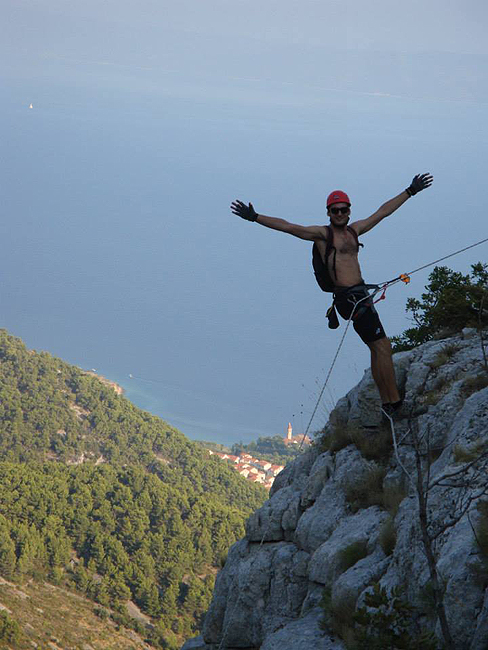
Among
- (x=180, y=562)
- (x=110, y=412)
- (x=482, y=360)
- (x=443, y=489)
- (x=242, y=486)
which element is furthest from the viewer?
(x=110, y=412)

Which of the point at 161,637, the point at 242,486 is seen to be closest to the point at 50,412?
the point at 242,486

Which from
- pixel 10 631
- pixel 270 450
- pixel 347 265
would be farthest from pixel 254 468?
pixel 347 265

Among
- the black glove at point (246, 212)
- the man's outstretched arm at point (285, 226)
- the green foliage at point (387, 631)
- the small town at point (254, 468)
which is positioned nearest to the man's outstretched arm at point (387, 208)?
the man's outstretched arm at point (285, 226)

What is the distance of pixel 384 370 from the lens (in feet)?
31.0

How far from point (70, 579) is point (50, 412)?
46411 millimetres

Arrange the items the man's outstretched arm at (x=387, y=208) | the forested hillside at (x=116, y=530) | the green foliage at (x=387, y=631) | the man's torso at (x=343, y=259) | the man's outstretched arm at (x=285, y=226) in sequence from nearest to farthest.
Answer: the green foliage at (x=387, y=631), the man's outstretched arm at (x=285, y=226), the man's torso at (x=343, y=259), the man's outstretched arm at (x=387, y=208), the forested hillside at (x=116, y=530)

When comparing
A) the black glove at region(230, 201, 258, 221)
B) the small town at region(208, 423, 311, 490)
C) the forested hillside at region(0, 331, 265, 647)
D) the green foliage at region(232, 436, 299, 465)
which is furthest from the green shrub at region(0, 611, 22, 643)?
the green foliage at region(232, 436, 299, 465)

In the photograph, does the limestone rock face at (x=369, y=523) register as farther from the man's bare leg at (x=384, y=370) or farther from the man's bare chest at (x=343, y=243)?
the man's bare chest at (x=343, y=243)

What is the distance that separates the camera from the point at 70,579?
64812 mm

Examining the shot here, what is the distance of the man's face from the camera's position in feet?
29.9

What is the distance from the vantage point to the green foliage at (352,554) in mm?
8109

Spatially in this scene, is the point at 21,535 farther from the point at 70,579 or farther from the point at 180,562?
the point at 180,562

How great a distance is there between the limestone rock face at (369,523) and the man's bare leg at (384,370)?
0.38m

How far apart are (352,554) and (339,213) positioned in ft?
13.4
